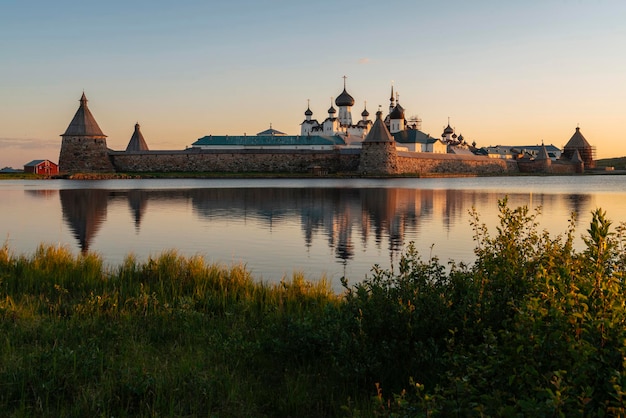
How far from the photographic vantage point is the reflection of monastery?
61.2 m

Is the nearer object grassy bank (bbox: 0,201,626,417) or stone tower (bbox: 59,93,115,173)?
grassy bank (bbox: 0,201,626,417)

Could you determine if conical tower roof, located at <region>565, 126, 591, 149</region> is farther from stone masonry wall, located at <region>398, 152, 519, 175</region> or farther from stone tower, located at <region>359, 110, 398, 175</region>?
stone tower, located at <region>359, 110, 398, 175</region>

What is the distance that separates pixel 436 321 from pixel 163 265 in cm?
436

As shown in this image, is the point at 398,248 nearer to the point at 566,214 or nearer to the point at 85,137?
the point at 566,214

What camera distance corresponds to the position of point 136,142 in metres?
67.9

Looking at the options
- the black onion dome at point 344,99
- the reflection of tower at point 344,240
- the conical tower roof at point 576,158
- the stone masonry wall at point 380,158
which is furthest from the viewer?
the conical tower roof at point 576,158

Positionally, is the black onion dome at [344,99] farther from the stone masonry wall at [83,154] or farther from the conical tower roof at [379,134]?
the stone masonry wall at [83,154]

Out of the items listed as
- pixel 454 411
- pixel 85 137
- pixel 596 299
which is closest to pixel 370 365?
pixel 454 411

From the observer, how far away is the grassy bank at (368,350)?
8.16 ft

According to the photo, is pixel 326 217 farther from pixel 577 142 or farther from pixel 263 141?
pixel 577 142

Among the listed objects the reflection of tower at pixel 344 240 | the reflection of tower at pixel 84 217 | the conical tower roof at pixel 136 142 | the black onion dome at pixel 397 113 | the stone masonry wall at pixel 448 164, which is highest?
the black onion dome at pixel 397 113

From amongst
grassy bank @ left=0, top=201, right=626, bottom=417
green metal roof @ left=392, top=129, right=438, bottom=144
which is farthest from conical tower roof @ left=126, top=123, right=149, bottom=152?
grassy bank @ left=0, top=201, right=626, bottom=417

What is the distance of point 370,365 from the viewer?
12.0 ft

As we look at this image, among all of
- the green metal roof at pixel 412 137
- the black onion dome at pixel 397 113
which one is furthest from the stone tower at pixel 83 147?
the black onion dome at pixel 397 113
